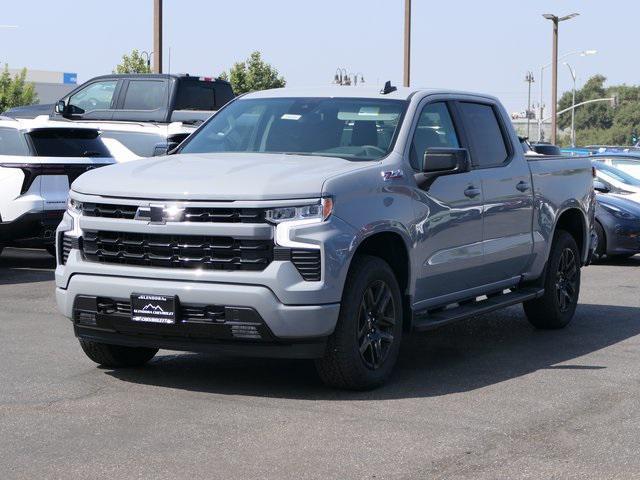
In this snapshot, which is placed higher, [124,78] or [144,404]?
[124,78]

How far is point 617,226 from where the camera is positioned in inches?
650

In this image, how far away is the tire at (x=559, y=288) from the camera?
10133 millimetres

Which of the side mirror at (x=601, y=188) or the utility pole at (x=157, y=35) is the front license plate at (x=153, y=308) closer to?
the side mirror at (x=601, y=188)

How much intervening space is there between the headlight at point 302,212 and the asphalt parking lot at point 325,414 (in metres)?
1.07

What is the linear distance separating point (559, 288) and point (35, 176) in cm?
614

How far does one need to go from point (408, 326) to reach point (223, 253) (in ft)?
5.05

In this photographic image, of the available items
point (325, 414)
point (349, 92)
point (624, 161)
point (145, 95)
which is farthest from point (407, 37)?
point (325, 414)

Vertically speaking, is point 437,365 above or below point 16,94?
below

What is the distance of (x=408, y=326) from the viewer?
312 inches

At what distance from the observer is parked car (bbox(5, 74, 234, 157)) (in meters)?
17.9

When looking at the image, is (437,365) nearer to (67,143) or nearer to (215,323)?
(215,323)

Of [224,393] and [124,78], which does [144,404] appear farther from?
[124,78]

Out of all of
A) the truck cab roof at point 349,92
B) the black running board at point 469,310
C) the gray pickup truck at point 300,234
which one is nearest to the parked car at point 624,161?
the black running board at point 469,310

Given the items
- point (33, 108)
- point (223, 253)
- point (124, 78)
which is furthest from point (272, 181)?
point (33, 108)
